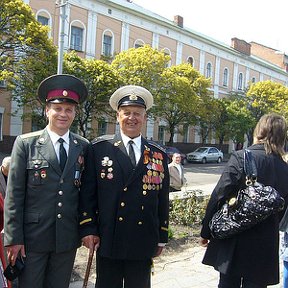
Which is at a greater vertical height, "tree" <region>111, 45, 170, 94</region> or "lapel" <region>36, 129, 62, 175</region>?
"tree" <region>111, 45, 170, 94</region>

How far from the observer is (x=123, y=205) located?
2791mm

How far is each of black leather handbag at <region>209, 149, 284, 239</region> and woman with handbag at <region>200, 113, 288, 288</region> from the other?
0.07 m

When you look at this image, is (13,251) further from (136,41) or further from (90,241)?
(136,41)

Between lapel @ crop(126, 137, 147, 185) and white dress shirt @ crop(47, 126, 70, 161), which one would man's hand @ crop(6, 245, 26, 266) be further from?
lapel @ crop(126, 137, 147, 185)

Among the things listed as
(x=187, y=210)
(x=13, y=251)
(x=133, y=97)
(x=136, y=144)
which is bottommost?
(x=187, y=210)

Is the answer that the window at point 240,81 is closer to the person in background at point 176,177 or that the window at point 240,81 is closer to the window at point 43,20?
the window at point 43,20

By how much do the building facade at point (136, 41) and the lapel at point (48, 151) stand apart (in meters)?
17.6

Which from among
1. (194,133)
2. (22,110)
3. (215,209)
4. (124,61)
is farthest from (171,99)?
(215,209)

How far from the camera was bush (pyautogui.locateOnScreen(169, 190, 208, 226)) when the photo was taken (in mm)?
6312

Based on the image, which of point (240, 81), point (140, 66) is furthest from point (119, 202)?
point (240, 81)

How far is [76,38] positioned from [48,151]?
25862 mm

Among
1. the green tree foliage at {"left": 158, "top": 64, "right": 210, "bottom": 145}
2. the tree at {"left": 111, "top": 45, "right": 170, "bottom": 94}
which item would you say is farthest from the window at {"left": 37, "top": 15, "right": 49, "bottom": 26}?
the green tree foliage at {"left": 158, "top": 64, "right": 210, "bottom": 145}

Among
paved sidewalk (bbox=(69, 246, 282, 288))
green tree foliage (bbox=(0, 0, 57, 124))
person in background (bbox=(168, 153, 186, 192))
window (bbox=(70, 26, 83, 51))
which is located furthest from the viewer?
window (bbox=(70, 26, 83, 51))

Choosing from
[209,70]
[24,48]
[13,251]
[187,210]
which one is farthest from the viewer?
[209,70]
